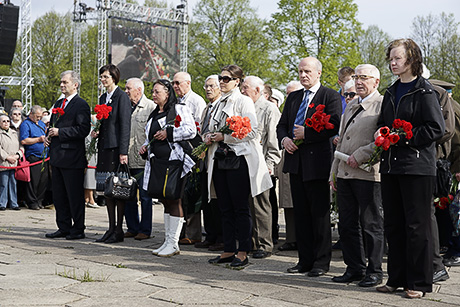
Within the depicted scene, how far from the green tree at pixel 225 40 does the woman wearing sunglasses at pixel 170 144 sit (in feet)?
95.7

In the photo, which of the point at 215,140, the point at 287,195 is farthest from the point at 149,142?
the point at 287,195

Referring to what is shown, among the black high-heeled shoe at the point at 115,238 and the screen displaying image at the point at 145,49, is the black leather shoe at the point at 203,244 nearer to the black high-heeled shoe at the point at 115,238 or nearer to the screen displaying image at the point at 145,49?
the black high-heeled shoe at the point at 115,238

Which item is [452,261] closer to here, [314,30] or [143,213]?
[143,213]

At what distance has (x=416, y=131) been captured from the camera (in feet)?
16.5

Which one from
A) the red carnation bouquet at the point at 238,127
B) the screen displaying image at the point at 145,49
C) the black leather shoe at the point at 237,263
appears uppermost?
the screen displaying image at the point at 145,49

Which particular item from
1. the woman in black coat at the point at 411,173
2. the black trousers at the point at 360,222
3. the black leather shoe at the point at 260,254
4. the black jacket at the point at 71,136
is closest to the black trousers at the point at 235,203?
the black leather shoe at the point at 260,254

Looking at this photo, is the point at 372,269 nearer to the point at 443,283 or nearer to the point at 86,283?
the point at 443,283

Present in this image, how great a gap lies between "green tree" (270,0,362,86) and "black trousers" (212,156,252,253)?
78.8 ft

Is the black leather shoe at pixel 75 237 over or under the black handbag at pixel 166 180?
under

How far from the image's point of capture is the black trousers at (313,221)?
614 cm

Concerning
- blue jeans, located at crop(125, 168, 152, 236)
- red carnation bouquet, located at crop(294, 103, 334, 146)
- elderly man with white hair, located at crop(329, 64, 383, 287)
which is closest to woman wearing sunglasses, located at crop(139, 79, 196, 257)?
blue jeans, located at crop(125, 168, 152, 236)

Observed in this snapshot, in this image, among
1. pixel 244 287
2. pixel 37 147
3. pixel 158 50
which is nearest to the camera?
pixel 244 287

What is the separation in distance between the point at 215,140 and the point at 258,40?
1243 inches

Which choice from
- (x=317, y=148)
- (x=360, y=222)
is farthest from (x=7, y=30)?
(x=360, y=222)
